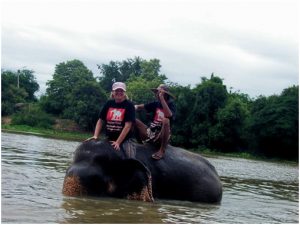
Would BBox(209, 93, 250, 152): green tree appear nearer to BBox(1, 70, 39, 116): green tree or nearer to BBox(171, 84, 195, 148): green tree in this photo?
BBox(171, 84, 195, 148): green tree

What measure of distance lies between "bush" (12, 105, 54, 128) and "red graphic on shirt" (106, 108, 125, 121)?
46.3 metres

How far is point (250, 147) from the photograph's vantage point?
146 feet

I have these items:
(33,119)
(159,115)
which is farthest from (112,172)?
(33,119)

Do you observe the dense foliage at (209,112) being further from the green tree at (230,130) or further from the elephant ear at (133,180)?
the elephant ear at (133,180)

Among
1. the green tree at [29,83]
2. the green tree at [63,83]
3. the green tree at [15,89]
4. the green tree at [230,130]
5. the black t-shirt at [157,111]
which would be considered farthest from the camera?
the green tree at [29,83]

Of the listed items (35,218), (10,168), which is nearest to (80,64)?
(10,168)

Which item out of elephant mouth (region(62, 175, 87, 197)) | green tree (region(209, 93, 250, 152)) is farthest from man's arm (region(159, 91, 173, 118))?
green tree (region(209, 93, 250, 152))

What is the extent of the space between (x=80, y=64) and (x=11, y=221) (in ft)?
230

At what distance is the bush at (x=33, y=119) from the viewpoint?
176ft

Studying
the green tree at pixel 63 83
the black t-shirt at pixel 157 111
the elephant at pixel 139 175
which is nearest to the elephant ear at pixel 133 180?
the elephant at pixel 139 175

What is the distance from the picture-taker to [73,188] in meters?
7.32

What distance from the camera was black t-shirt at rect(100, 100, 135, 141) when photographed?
7.90m

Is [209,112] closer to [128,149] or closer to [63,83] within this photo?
[63,83]

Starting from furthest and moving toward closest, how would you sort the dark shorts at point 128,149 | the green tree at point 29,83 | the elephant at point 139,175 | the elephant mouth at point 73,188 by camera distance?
the green tree at point 29,83 < the dark shorts at point 128,149 < the elephant at point 139,175 < the elephant mouth at point 73,188
